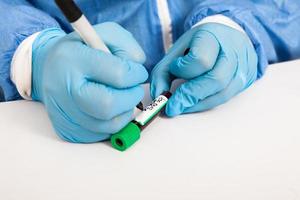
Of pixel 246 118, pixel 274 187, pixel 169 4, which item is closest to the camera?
pixel 274 187

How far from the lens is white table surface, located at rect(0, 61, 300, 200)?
18.9 inches

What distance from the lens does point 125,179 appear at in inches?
19.8

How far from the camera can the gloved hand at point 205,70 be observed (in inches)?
24.1

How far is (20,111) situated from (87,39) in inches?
10.1

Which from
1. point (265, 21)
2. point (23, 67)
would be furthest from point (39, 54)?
point (265, 21)

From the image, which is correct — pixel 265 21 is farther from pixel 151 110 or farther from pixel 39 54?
pixel 39 54

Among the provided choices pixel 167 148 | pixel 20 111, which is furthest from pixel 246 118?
pixel 20 111

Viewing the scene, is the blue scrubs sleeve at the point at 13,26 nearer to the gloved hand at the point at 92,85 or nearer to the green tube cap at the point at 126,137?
the gloved hand at the point at 92,85

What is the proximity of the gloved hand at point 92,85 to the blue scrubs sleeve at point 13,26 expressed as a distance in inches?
7.5

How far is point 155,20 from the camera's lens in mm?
795

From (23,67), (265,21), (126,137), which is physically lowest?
(265,21)

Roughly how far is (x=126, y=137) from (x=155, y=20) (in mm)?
340

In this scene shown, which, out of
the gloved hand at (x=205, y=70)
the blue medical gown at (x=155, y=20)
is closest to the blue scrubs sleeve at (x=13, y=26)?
the blue medical gown at (x=155, y=20)

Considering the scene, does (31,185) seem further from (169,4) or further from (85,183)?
(169,4)
